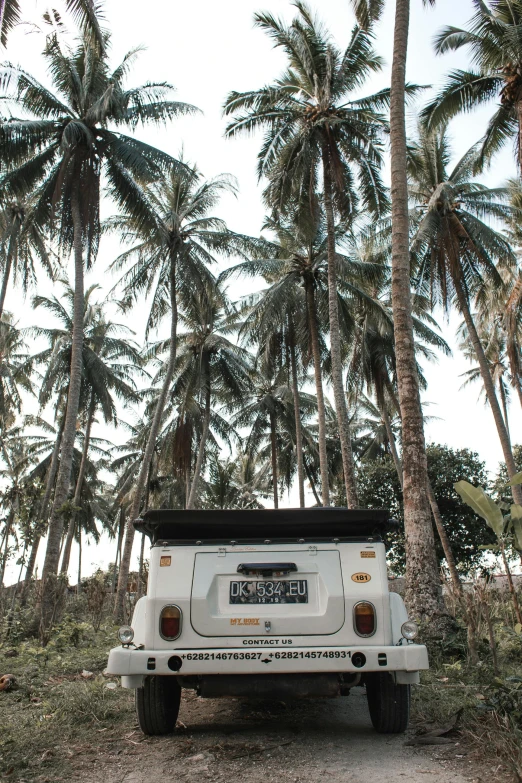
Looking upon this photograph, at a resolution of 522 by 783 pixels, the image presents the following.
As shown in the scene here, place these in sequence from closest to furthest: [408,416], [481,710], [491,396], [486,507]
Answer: [481,710]
[486,507]
[408,416]
[491,396]

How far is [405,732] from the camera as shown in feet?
15.1

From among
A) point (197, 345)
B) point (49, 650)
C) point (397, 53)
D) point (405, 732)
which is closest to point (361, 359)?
point (197, 345)

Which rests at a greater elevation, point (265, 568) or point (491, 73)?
point (491, 73)

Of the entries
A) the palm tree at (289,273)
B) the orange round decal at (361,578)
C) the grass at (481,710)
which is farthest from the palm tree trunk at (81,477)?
the orange round decal at (361,578)

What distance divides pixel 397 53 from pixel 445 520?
22280 mm

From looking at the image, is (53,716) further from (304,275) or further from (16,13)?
(304,275)

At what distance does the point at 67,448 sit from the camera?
52.6 ft

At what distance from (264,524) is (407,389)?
496 cm

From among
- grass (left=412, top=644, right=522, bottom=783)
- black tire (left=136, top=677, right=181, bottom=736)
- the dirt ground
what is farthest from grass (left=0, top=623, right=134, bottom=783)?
grass (left=412, top=644, right=522, bottom=783)

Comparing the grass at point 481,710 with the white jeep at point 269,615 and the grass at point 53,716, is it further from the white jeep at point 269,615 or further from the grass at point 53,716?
the grass at point 53,716

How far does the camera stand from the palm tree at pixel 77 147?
16406mm

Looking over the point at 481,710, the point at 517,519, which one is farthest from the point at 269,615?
the point at 517,519

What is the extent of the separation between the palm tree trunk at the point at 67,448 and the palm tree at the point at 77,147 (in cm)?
3

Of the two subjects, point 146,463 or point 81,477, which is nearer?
point 146,463
